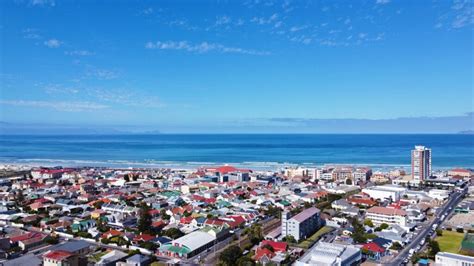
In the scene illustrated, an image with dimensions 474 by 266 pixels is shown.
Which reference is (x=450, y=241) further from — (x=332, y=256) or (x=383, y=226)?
(x=332, y=256)

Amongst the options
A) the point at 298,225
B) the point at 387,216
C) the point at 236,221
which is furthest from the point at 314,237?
the point at 387,216

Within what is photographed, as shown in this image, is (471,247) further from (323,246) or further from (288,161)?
(288,161)

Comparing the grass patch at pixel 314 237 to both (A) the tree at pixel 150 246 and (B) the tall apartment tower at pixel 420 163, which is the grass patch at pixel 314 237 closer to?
(A) the tree at pixel 150 246

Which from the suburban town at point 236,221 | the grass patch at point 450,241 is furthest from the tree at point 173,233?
the grass patch at point 450,241

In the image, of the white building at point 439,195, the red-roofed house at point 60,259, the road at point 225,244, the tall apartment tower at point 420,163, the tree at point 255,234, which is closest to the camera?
the red-roofed house at point 60,259

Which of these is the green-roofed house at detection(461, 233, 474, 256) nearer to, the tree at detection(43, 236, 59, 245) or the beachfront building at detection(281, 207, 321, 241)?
the beachfront building at detection(281, 207, 321, 241)

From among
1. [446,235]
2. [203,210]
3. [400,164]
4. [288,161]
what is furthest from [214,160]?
[446,235]
